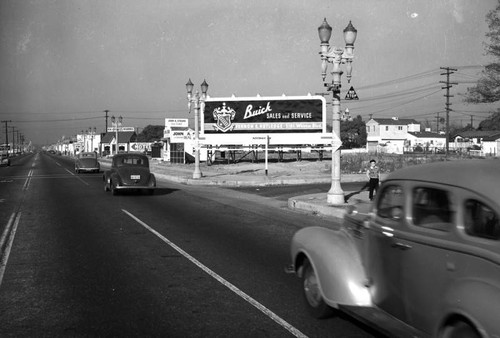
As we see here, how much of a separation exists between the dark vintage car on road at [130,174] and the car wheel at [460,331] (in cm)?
1711

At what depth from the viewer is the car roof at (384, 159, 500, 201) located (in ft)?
10.8

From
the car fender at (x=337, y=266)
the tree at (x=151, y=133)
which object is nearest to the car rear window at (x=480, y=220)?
the car fender at (x=337, y=266)

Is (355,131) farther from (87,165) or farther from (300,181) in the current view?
→ (300,181)

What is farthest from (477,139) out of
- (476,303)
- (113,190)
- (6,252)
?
(476,303)

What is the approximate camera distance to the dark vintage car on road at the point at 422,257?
3221 mm

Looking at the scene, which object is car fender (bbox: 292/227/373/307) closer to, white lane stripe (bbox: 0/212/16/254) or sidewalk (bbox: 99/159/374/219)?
sidewalk (bbox: 99/159/374/219)

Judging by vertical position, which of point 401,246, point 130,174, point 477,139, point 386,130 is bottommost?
point 130,174

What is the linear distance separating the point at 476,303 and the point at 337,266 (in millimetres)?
1828

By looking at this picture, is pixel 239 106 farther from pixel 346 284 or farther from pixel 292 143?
pixel 346 284

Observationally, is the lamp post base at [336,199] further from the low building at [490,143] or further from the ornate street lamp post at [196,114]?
the low building at [490,143]

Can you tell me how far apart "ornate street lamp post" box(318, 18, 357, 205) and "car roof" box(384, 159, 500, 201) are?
35.9 feet

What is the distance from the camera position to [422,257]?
3.78 metres

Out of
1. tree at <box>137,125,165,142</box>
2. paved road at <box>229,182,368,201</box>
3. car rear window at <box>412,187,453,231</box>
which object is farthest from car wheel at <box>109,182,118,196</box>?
tree at <box>137,125,165,142</box>

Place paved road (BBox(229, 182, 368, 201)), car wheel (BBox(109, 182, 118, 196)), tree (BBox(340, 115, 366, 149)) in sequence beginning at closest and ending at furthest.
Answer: car wheel (BBox(109, 182, 118, 196)) → paved road (BBox(229, 182, 368, 201)) → tree (BBox(340, 115, 366, 149))
